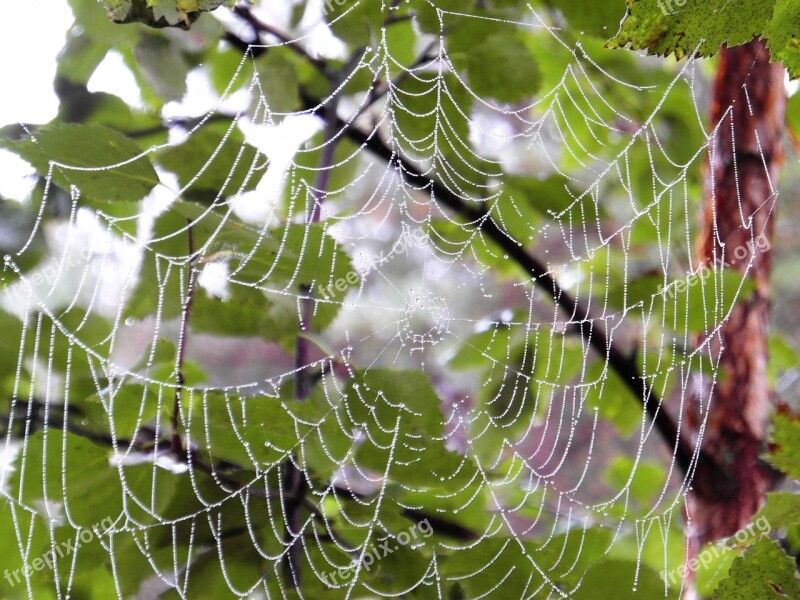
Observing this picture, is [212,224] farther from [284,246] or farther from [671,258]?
[671,258]

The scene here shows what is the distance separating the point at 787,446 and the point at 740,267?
0.29 m

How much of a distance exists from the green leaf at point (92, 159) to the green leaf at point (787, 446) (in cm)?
33

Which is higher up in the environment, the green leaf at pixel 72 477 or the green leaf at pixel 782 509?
the green leaf at pixel 782 509

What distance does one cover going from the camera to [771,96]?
0.67 metres

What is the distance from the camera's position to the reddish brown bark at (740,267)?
640 millimetres

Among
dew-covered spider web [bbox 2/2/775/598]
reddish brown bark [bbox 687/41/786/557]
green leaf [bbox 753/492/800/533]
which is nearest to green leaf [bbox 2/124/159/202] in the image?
dew-covered spider web [bbox 2/2/775/598]

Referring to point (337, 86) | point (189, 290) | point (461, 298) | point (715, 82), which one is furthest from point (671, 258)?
point (461, 298)

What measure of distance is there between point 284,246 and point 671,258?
0.45 metres

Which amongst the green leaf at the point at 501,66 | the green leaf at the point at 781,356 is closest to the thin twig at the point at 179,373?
the green leaf at the point at 501,66

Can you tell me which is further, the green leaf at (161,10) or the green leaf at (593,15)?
the green leaf at (593,15)

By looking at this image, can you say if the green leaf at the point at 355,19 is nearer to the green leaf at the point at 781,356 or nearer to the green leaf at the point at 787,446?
the green leaf at the point at 787,446

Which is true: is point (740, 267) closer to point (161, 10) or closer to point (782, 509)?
point (782, 509)

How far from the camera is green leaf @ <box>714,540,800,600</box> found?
1.25 feet

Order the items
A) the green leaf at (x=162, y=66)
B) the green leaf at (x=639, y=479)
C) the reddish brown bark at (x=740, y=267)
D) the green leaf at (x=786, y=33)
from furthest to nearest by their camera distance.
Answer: the green leaf at (x=639, y=479)
the reddish brown bark at (x=740, y=267)
the green leaf at (x=162, y=66)
the green leaf at (x=786, y=33)
